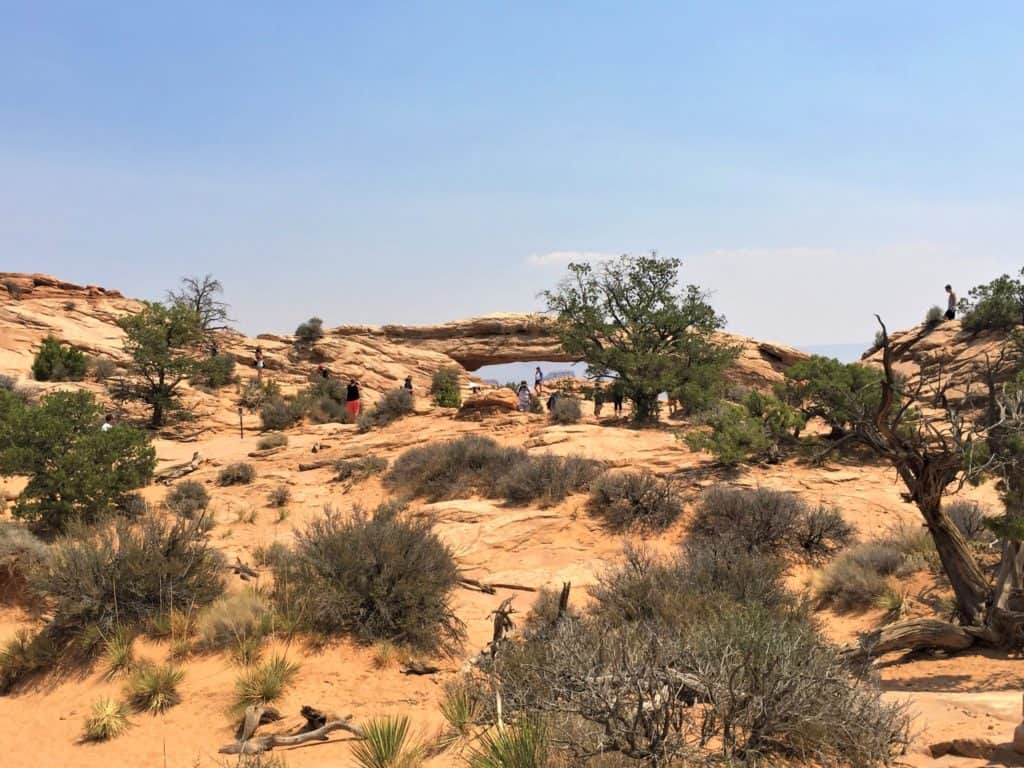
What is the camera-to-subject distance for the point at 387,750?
4.47m

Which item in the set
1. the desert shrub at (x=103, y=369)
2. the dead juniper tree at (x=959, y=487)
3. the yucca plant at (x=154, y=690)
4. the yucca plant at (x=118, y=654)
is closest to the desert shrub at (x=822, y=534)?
the dead juniper tree at (x=959, y=487)

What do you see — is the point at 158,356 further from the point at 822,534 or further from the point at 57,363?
the point at 822,534

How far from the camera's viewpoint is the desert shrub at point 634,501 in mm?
12156

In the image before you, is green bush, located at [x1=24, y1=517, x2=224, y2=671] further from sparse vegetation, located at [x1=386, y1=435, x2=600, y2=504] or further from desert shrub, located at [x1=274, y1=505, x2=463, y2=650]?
sparse vegetation, located at [x1=386, y1=435, x2=600, y2=504]

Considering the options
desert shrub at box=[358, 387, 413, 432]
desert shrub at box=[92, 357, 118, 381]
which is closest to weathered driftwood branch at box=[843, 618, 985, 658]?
desert shrub at box=[358, 387, 413, 432]

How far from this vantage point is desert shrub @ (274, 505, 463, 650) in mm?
7297

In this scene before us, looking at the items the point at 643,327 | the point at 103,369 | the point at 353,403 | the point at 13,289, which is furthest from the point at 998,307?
the point at 13,289

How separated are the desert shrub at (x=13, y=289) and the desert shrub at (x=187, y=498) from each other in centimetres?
2973

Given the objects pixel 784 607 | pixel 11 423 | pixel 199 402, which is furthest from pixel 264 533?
pixel 199 402

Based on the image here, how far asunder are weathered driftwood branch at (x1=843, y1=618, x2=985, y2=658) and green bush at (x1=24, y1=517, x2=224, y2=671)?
7.16m

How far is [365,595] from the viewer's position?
296 inches

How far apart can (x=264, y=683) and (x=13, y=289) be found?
134ft

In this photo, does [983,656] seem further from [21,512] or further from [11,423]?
[11,423]

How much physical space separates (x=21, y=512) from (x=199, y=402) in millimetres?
16969
